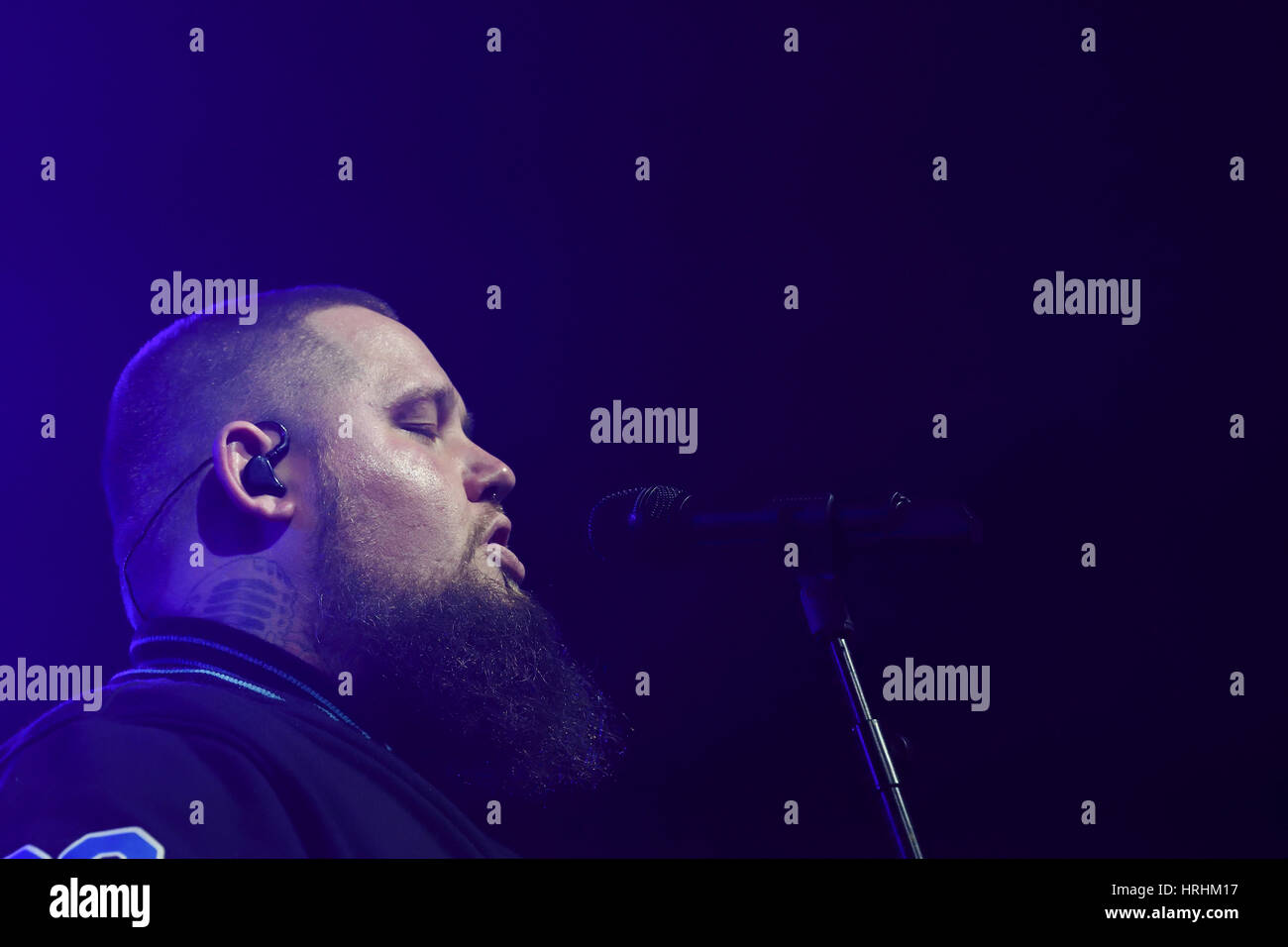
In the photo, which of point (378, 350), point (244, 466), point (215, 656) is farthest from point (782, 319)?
point (215, 656)

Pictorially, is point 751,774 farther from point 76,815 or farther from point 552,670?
point 76,815

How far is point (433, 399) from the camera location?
1985 millimetres

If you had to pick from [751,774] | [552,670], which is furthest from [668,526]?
[751,774]

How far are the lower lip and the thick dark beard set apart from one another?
4 cm

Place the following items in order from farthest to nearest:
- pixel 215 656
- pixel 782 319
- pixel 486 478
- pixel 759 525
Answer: pixel 782 319 < pixel 486 478 < pixel 215 656 < pixel 759 525

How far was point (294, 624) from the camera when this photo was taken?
175cm

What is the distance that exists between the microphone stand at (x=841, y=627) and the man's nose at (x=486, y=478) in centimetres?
71

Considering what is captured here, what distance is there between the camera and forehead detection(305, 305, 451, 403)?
6.36 ft

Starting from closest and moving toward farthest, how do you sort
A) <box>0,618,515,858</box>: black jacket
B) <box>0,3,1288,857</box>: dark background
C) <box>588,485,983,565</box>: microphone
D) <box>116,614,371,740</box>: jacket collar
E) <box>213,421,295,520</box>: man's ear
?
<box>0,618,515,858</box>: black jacket < <box>588,485,983,565</box>: microphone < <box>116,614,371,740</box>: jacket collar < <box>213,421,295,520</box>: man's ear < <box>0,3,1288,857</box>: dark background

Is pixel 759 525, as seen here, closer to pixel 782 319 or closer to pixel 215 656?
pixel 782 319

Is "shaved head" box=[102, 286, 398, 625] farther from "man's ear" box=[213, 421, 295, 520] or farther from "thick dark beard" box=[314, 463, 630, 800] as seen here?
Result: "thick dark beard" box=[314, 463, 630, 800]

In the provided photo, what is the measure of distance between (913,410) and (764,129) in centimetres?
70

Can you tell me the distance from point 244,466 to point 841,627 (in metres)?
1.10

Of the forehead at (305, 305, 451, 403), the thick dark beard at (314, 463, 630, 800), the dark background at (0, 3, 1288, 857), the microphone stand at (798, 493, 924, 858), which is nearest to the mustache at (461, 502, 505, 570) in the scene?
the thick dark beard at (314, 463, 630, 800)
